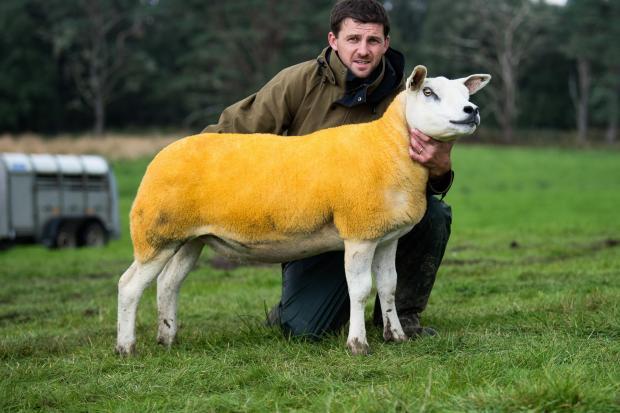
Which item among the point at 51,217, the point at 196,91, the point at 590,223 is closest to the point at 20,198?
the point at 51,217

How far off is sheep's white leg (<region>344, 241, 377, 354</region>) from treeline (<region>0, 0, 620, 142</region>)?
48.7 metres

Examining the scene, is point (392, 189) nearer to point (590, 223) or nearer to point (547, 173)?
point (590, 223)

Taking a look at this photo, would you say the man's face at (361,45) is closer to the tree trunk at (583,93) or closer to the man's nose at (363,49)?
the man's nose at (363,49)

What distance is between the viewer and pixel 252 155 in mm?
5496

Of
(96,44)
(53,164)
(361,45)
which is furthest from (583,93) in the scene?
(361,45)

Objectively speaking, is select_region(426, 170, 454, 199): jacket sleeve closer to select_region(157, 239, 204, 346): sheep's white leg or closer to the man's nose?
the man's nose

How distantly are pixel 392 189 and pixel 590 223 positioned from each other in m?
12.8

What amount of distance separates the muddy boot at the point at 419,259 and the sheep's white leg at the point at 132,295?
1.79 metres

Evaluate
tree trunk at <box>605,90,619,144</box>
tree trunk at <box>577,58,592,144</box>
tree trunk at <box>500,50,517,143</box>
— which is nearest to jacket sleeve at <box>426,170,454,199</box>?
tree trunk at <box>500,50,517,143</box>

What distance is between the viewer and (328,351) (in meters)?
5.24

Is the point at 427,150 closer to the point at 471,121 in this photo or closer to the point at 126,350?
the point at 471,121

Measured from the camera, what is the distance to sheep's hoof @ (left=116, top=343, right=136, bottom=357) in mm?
5586

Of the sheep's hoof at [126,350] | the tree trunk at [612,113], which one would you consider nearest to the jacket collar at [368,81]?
the sheep's hoof at [126,350]

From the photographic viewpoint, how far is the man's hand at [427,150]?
516cm
